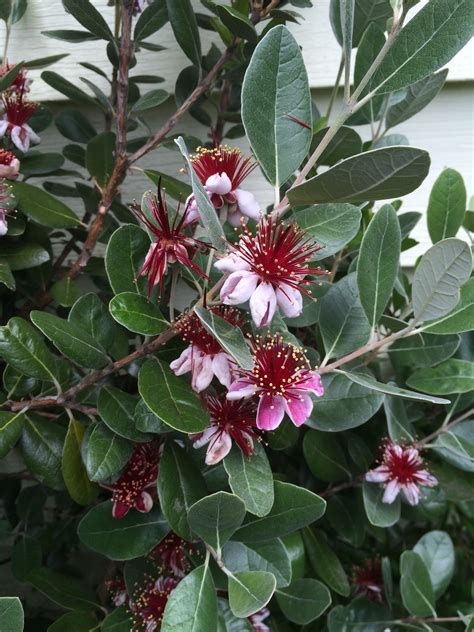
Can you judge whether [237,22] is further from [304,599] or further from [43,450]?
[304,599]

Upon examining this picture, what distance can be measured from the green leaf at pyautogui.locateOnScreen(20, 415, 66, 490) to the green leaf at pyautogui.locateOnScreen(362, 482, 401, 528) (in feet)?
1.36

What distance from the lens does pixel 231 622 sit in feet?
2.52

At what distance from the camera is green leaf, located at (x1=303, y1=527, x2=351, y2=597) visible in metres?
0.90

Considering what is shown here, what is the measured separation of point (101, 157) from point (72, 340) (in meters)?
0.37

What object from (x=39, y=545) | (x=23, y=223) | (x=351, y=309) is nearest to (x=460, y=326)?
(x=351, y=309)

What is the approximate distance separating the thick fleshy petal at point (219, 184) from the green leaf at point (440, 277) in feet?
0.69

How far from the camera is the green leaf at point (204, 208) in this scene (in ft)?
1.73

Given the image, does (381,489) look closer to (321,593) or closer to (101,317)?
(321,593)

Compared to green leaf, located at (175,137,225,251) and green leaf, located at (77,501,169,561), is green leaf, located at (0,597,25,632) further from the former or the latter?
green leaf, located at (175,137,225,251)

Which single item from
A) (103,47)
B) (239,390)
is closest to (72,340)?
(239,390)

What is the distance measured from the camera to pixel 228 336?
1.88 ft

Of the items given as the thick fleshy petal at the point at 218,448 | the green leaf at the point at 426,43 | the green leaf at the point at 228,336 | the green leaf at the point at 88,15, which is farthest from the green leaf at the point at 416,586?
the green leaf at the point at 88,15

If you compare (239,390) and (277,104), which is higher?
(277,104)

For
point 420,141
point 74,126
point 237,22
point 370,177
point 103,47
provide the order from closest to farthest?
1. point 370,177
2. point 237,22
3. point 74,126
4. point 103,47
5. point 420,141
